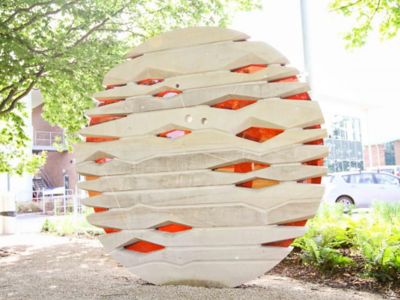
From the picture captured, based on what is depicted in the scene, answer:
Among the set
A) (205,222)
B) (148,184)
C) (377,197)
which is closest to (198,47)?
(148,184)

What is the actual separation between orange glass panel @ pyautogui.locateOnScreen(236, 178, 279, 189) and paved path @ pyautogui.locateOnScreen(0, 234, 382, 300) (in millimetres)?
939

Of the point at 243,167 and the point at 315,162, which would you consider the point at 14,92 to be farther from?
the point at 315,162

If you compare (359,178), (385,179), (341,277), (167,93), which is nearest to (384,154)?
(385,179)

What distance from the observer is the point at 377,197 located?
1446cm

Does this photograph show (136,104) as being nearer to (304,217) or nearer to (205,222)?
(205,222)

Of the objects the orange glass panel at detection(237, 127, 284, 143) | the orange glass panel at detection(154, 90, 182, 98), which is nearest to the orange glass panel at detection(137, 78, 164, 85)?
the orange glass panel at detection(154, 90, 182, 98)

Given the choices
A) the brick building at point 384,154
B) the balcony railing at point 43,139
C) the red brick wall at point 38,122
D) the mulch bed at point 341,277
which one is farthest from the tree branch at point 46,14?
the brick building at point 384,154

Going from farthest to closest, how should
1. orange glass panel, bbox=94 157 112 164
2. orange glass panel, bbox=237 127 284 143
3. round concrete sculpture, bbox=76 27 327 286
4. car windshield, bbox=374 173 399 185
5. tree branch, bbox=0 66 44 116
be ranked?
car windshield, bbox=374 173 399 185 → tree branch, bbox=0 66 44 116 → orange glass panel, bbox=94 157 112 164 → orange glass panel, bbox=237 127 284 143 → round concrete sculpture, bbox=76 27 327 286

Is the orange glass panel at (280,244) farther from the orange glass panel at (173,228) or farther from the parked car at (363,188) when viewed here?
the parked car at (363,188)

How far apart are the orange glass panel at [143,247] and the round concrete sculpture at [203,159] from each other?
0.04 feet

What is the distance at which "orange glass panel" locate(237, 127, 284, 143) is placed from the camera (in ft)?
12.5

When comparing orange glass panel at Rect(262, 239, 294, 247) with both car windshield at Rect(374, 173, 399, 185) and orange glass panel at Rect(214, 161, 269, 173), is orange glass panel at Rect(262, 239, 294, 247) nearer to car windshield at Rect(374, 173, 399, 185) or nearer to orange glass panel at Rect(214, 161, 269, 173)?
orange glass panel at Rect(214, 161, 269, 173)

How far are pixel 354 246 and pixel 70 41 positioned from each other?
236 inches

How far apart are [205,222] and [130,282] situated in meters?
1.26
